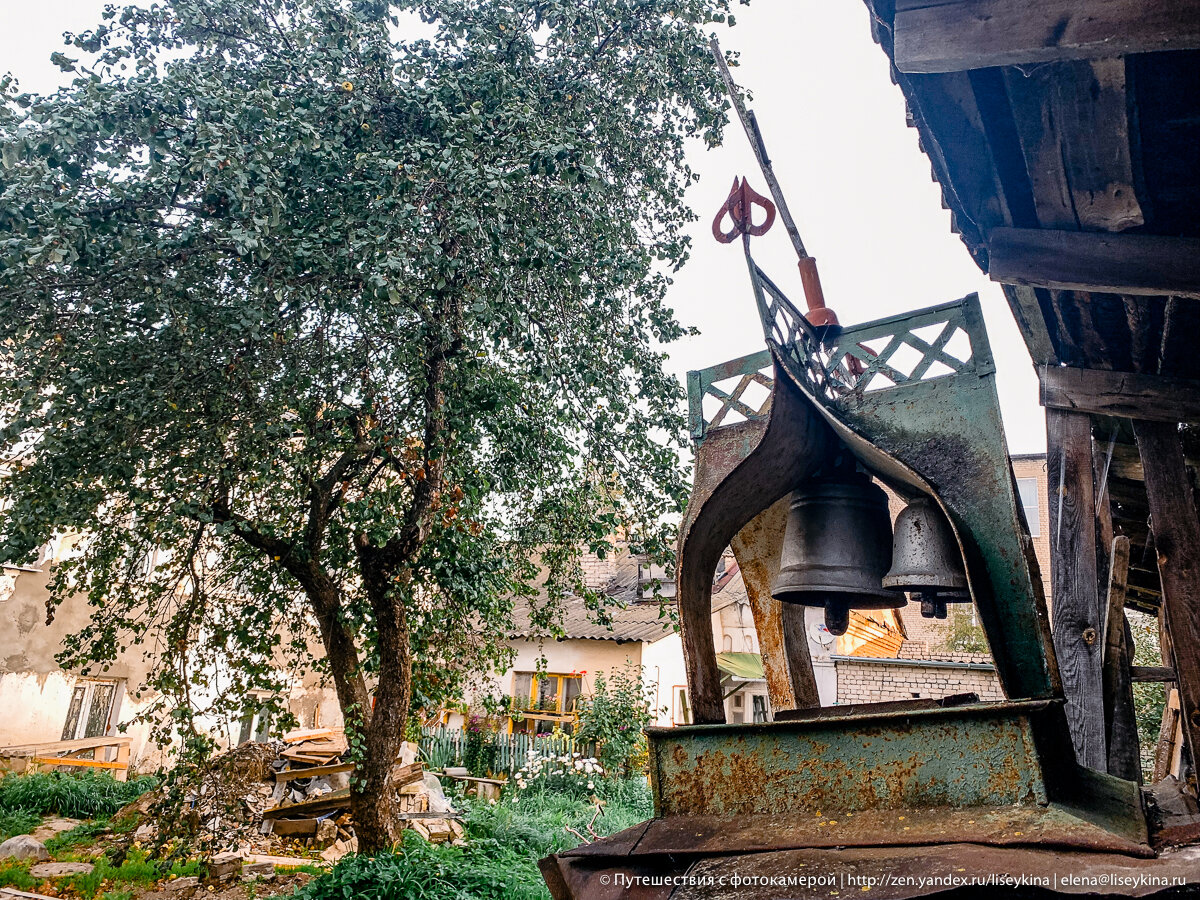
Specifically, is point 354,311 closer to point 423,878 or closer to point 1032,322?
point 1032,322

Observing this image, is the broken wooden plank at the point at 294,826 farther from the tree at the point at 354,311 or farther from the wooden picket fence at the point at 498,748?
the tree at the point at 354,311

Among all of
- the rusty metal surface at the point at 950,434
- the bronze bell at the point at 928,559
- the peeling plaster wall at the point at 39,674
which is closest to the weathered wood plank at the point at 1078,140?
the rusty metal surface at the point at 950,434

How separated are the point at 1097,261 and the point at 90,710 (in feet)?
54.7

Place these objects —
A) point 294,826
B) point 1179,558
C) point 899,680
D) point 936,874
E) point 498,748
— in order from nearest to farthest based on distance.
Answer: point 936,874 < point 1179,558 < point 294,826 < point 899,680 < point 498,748

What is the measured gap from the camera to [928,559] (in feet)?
9.40

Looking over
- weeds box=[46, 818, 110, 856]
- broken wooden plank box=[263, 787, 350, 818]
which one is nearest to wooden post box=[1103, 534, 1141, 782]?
broken wooden plank box=[263, 787, 350, 818]

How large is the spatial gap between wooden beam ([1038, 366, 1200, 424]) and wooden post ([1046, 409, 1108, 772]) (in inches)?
5.1

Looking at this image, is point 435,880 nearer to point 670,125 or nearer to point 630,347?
point 630,347

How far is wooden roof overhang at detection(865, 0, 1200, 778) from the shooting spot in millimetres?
1659

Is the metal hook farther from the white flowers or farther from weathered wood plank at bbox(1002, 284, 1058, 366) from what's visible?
the white flowers

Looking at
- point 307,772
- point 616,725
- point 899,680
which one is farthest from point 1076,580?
point 616,725

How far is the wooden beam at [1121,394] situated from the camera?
3.44 meters

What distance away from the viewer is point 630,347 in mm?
6535

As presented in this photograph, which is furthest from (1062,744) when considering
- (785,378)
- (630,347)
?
(630,347)
